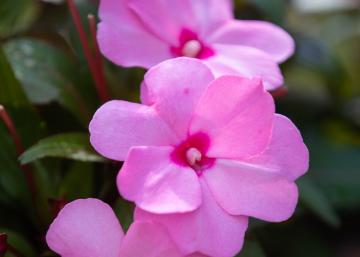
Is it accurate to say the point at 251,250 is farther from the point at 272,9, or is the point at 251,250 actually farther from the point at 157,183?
the point at 272,9

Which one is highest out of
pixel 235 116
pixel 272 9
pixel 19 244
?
pixel 235 116

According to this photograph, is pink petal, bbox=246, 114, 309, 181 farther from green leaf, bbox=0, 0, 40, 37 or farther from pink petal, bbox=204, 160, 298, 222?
green leaf, bbox=0, 0, 40, 37

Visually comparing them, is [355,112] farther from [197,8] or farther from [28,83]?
[28,83]

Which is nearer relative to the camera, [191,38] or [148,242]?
[148,242]

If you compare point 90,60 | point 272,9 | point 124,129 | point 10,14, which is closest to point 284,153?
point 124,129

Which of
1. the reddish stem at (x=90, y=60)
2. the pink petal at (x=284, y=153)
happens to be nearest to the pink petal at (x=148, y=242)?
the pink petal at (x=284, y=153)

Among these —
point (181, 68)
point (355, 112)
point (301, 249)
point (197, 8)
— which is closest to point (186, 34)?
point (197, 8)

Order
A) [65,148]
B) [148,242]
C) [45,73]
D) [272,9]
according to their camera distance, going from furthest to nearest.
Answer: [272,9], [45,73], [65,148], [148,242]

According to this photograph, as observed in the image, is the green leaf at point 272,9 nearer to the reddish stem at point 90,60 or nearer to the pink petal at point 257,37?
the pink petal at point 257,37
